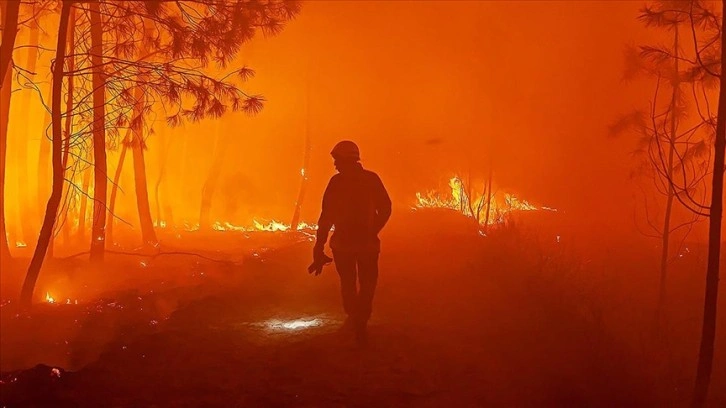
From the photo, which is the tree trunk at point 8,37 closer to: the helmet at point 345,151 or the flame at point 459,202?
the helmet at point 345,151

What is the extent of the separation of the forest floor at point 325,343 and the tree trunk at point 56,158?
497 mm

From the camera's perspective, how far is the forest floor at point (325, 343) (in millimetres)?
5223

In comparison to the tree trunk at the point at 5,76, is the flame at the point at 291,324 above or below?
below

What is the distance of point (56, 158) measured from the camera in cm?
684

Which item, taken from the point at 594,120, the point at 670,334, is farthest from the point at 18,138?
the point at 594,120

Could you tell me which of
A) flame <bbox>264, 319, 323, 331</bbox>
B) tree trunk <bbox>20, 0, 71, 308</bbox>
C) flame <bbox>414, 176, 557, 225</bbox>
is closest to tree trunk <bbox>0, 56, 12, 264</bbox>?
tree trunk <bbox>20, 0, 71, 308</bbox>

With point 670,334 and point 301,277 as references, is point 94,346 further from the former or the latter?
point 670,334

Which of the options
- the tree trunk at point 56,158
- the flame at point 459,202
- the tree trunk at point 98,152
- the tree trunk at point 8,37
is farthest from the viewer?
the flame at point 459,202

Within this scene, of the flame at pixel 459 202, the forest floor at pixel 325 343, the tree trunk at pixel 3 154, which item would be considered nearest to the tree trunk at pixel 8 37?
the forest floor at pixel 325 343

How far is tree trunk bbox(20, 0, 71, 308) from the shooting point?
655 cm

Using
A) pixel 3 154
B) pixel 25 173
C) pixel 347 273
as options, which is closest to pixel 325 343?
pixel 347 273

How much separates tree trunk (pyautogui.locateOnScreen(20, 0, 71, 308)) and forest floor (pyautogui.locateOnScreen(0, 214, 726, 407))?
19.6 inches

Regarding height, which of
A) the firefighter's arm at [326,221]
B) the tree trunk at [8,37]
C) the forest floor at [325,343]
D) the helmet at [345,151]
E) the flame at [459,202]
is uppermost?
the flame at [459,202]

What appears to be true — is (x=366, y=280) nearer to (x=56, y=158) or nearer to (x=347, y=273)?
(x=347, y=273)
